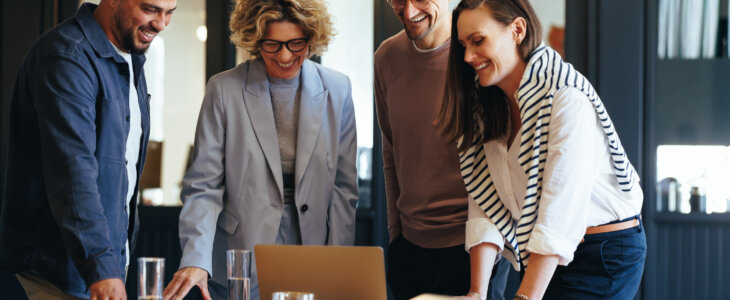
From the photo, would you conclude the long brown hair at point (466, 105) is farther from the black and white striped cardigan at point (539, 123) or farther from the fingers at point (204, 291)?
the fingers at point (204, 291)

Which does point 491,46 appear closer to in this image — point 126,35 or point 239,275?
point 239,275

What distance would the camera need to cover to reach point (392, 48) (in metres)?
2.43

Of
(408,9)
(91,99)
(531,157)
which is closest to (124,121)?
(91,99)

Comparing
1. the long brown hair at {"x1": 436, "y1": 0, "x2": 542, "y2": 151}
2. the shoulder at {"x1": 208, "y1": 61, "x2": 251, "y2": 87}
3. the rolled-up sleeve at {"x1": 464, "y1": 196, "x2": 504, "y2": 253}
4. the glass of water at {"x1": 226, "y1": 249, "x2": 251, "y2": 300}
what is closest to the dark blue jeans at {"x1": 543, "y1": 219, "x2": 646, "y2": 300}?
the rolled-up sleeve at {"x1": 464, "y1": 196, "x2": 504, "y2": 253}

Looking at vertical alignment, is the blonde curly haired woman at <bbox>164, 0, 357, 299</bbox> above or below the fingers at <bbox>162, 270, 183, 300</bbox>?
above

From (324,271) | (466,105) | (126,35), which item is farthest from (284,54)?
(324,271)

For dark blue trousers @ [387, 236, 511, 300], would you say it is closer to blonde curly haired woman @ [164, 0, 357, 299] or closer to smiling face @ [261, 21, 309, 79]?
blonde curly haired woman @ [164, 0, 357, 299]

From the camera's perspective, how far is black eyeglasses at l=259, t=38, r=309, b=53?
2279 mm

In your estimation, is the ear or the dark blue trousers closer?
the ear

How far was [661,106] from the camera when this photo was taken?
3.54 metres

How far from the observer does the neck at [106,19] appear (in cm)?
205

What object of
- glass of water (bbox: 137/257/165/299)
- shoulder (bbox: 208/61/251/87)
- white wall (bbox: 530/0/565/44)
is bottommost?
glass of water (bbox: 137/257/165/299)

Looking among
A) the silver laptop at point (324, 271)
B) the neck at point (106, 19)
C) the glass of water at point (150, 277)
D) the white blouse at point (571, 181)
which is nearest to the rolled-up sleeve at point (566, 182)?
the white blouse at point (571, 181)

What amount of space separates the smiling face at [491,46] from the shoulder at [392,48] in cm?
54
